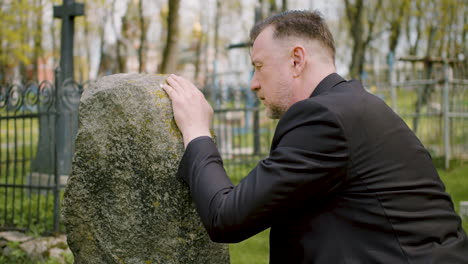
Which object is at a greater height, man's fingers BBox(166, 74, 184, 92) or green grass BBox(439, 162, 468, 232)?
man's fingers BBox(166, 74, 184, 92)

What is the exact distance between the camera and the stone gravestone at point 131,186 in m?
2.39

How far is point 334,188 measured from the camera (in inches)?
69.2

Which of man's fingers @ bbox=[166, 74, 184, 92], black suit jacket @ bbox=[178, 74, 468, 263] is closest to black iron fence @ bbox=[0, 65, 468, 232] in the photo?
man's fingers @ bbox=[166, 74, 184, 92]

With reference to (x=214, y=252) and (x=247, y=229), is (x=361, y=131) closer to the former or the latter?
(x=247, y=229)

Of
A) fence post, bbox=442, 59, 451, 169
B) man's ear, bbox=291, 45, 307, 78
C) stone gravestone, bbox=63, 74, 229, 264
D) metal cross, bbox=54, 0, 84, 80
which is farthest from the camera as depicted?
fence post, bbox=442, 59, 451, 169

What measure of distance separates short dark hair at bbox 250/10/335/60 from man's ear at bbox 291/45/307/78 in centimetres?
5

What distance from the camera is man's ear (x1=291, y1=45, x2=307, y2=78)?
1933 millimetres

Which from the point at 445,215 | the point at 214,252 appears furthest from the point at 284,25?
the point at 214,252

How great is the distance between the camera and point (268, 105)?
2.07m

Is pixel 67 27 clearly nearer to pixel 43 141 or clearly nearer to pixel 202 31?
pixel 43 141

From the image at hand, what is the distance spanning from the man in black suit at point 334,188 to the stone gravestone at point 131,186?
48 centimetres

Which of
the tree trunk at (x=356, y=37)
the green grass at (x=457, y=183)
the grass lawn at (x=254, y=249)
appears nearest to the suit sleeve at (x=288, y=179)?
the grass lawn at (x=254, y=249)

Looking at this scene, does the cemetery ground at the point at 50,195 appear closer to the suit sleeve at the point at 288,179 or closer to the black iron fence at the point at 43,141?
the black iron fence at the point at 43,141

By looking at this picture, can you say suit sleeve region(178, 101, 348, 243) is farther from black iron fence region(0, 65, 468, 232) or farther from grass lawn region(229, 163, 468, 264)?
black iron fence region(0, 65, 468, 232)
